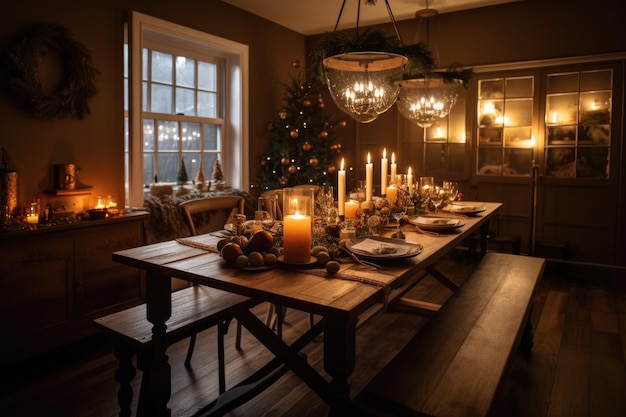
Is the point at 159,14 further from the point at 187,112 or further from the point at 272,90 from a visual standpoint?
the point at 272,90

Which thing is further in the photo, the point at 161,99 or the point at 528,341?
the point at 161,99

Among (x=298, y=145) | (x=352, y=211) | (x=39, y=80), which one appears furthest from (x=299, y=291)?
(x=298, y=145)

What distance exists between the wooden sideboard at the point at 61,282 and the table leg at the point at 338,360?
2.06m

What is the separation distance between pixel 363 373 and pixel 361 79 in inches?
61.2

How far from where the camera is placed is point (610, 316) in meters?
3.45

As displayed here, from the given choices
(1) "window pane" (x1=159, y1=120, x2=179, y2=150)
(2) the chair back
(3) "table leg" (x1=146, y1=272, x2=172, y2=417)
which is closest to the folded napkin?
(3) "table leg" (x1=146, y1=272, x2=172, y2=417)

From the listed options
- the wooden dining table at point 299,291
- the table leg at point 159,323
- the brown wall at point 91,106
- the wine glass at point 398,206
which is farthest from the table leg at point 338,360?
the brown wall at point 91,106

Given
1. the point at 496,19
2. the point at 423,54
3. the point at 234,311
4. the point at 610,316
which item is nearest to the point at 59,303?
the point at 234,311

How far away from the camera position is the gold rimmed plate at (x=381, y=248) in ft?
5.46

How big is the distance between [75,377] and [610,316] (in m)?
3.59

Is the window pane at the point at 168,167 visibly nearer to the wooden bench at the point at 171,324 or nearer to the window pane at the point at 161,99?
the window pane at the point at 161,99

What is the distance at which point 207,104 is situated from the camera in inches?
183

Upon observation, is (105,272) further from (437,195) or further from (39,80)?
(437,195)

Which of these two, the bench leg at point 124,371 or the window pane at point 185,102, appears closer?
the bench leg at point 124,371
